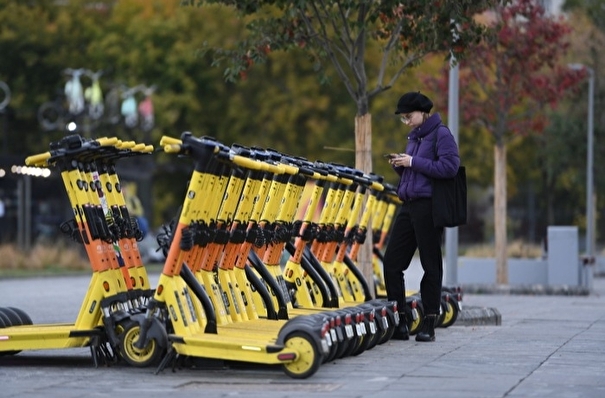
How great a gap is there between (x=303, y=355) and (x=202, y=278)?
1.53 m

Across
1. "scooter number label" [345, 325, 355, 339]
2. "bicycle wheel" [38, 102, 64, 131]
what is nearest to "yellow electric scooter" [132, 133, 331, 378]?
"scooter number label" [345, 325, 355, 339]

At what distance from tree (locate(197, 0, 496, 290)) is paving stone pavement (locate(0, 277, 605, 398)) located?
10.6ft

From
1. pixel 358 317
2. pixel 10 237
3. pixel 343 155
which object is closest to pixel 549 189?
pixel 343 155

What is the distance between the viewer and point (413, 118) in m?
14.0

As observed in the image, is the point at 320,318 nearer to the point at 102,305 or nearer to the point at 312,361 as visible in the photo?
the point at 312,361

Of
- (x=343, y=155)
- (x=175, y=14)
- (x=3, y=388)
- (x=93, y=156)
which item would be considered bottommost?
(x=3, y=388)

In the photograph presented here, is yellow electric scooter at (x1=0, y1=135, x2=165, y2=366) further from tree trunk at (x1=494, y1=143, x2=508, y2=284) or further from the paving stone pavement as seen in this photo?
tree trunk at (x1=494, y1=143, x2=508, y2=284)

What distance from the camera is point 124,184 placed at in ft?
157

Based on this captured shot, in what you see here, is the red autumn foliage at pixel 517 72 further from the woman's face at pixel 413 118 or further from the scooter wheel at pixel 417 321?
the woman's face at pixel 413 118

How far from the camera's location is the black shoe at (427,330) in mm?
13969

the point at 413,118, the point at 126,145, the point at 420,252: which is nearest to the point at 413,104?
the point at 413,118

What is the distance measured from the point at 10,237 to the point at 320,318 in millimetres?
34766

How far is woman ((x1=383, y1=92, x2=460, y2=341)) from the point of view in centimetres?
1364

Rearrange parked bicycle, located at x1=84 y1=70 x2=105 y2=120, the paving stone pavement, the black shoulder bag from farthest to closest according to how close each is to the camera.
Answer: parked bicycle, located at x1=84 y1=70 x2=105 y2=120, the black shoulder bag, the paving stone pavement
